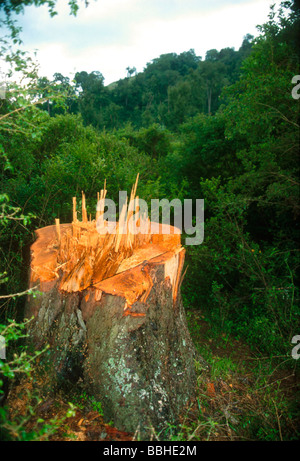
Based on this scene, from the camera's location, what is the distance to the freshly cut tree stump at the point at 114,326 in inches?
94.2

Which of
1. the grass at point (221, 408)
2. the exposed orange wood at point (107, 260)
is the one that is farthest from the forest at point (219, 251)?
the exposed orange wood at point (107, 260)

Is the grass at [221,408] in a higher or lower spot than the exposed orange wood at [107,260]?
lower

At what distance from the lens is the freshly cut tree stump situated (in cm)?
239

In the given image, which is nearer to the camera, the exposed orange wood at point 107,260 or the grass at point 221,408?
the grass at point 221,408

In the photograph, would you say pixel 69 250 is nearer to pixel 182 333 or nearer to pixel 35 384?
pixel 35 384

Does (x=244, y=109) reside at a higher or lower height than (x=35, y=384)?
higher

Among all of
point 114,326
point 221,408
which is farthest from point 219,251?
point 114,326

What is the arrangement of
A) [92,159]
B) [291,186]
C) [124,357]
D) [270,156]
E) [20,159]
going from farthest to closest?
[92,159] → [20,159] → [270,156] → [291,186] → [124,357]

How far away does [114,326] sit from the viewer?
244cm

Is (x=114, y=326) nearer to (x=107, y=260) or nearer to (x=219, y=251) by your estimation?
(x=107, y=260)

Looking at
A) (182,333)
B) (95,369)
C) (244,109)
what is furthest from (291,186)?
(95,369)

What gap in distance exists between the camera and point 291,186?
13.1 feet

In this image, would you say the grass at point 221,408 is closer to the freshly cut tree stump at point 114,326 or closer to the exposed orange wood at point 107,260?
the freshly cut tree stump at point 114,326

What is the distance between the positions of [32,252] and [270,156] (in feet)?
10.8
